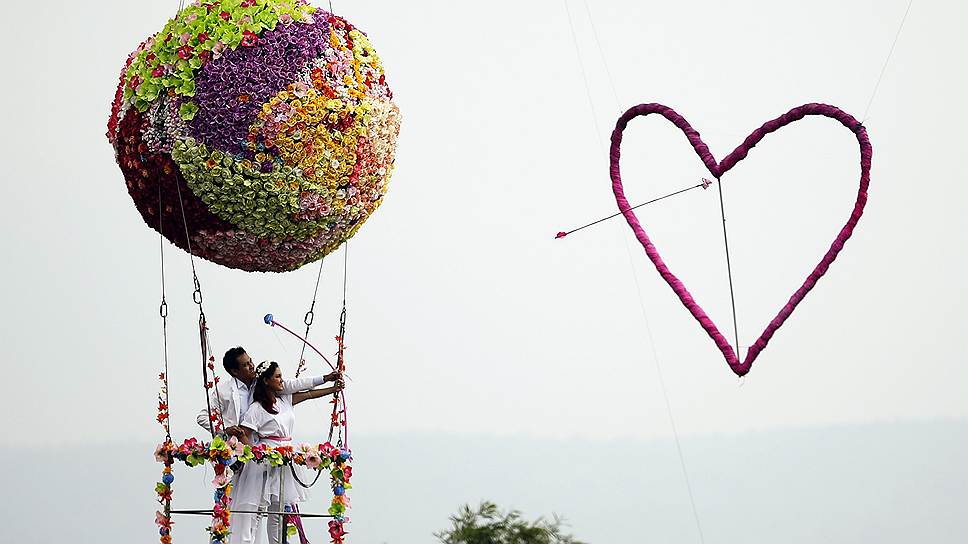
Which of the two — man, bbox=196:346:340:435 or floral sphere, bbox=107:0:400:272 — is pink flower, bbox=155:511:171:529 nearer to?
man, bbox=196:346:340:435

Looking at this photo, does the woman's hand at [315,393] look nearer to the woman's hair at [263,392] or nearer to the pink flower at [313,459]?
the woman's hair at [263,392]

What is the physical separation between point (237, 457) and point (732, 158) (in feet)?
10.1

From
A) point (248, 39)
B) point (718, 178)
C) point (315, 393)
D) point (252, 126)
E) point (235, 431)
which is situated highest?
point (248, 39)

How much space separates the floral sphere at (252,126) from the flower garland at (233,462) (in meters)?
1.15

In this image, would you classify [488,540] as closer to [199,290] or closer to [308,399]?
[308,399]

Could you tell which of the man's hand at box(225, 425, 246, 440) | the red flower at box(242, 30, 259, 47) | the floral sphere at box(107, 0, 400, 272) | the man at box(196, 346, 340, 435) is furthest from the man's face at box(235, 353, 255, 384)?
the red flower at box(242, 30, 259, 47)

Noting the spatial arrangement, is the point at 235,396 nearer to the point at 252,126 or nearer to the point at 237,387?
the point at 237,387

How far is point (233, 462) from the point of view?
9109 mm

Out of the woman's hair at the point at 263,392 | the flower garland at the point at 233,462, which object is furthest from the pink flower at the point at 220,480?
the woman's hair at the point at 263,392

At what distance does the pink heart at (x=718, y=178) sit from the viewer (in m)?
8.38

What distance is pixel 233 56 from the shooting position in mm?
9062

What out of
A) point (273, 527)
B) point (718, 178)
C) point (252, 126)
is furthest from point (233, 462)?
point (718, 178)

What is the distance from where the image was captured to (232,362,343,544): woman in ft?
30.9

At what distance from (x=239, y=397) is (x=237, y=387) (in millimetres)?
84
